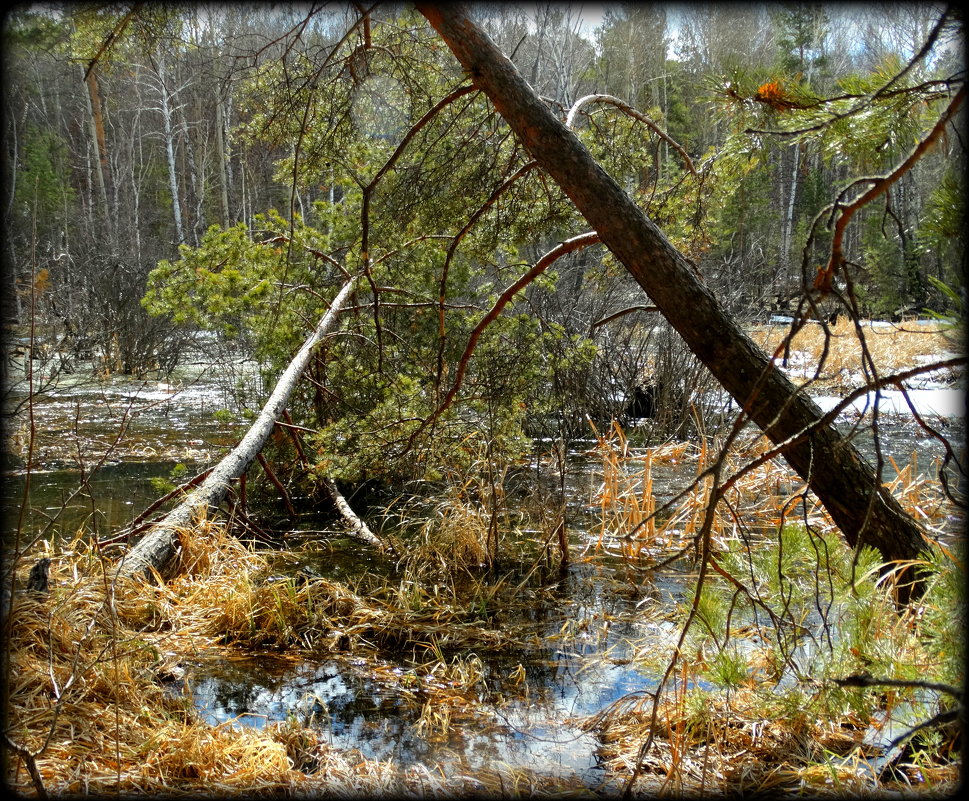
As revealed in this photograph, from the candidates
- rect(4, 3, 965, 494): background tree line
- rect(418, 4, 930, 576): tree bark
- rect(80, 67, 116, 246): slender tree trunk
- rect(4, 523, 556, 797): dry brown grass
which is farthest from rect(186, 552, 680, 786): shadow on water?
rect(80, 67, 116, 246): slender tree trunk

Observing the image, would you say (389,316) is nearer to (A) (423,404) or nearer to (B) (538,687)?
(A) (423,404)

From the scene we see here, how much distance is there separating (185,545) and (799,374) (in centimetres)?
1097

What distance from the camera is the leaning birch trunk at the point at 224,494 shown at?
4.68m

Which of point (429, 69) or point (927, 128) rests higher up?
point (429, 69)

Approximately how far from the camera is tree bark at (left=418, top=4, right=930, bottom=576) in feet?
11.5

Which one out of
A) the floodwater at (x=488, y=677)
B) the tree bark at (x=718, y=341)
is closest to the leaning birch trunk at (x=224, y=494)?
the floodwater at (x=488, y=677)

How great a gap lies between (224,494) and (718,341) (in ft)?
11.5

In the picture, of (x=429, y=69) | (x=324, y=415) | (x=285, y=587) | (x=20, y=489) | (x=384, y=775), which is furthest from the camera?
(x=324, y=415)

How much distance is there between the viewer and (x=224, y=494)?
5.41 meters

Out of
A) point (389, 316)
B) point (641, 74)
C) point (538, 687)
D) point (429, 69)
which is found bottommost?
point (538, 687)

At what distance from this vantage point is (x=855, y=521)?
3.53 metres

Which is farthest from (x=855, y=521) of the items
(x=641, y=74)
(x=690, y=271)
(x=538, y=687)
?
(x=641, y=74)

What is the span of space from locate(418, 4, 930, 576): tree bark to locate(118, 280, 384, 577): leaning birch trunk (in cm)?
272

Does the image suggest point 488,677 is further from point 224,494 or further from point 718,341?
point 224,494
